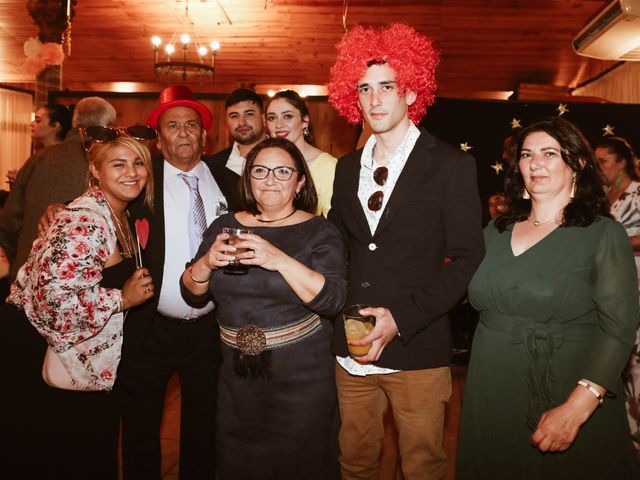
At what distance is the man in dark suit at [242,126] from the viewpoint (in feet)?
11.8

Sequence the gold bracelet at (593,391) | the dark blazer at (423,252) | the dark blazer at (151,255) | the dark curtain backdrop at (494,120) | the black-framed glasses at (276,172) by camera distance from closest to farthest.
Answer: the gold bracelet at (593,391)
the dark blazer at (423,252)
the black-framed glasses at (276,172)
the dark blazer at (151,255)
the dark curtain backdrop at (494,120)

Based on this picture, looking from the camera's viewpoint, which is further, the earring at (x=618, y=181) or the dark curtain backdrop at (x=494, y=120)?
the dark curtain backdrop at (x=494, y=120)

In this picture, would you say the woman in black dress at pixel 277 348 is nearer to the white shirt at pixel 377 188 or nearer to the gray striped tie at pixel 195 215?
the white shirt at pixel 377 188

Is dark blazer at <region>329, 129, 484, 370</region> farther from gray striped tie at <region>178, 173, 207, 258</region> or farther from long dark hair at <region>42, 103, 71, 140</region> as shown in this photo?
long dark hair at <region>42, 103, 71, 140</region>

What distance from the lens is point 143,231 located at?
2.71 metres

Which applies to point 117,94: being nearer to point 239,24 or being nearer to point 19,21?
point 239,24

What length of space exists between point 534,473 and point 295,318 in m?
1.05

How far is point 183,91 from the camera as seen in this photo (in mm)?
3318

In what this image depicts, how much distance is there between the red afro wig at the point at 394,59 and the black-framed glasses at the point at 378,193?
1.12ft

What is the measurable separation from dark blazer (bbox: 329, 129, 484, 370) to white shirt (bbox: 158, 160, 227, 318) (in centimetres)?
94

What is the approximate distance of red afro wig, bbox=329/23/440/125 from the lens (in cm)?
232

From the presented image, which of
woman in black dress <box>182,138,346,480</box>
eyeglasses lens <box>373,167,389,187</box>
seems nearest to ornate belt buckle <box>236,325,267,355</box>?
woman in black dress <box>182,138,346,480</box>

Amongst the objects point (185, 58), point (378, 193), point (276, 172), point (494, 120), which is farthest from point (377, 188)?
point (185, 58)

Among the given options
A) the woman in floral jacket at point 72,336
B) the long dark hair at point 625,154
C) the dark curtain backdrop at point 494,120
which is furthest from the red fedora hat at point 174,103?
the long dark hair at point 625,154
